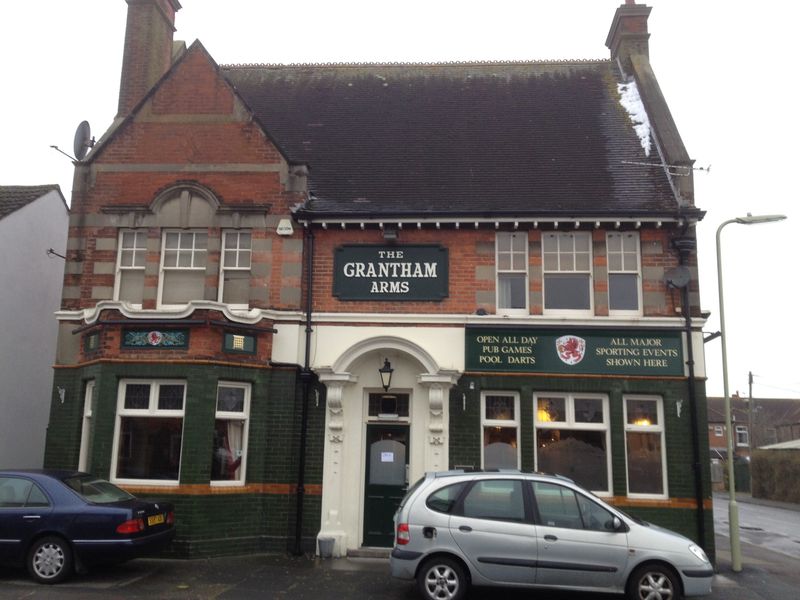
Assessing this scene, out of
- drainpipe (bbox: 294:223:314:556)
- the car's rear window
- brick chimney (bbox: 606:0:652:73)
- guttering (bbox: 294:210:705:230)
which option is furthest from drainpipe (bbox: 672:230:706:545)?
drainpipe (bbox: 294:223:314:556)

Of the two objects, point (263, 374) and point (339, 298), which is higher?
point (339, 298)

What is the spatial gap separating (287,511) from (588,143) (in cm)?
1036

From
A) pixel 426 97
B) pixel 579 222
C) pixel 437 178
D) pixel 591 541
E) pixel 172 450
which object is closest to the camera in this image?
pixel 591 541

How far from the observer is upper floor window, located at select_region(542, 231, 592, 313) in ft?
43.8

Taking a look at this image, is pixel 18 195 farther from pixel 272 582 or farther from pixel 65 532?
pixel 272 582

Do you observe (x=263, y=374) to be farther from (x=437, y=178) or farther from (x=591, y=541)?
(x=591, y=541)

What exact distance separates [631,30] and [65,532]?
17.0 m

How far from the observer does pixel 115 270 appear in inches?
542

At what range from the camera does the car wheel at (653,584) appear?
862 cm

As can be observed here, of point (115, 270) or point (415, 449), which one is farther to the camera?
point (115, 270)

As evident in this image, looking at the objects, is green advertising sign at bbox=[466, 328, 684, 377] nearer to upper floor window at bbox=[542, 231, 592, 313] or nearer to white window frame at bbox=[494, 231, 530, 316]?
white window frame at bbox=[494, 231, 530, 316]

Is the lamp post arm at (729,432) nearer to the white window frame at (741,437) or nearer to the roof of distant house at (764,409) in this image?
the roof of distant house at (764,409)

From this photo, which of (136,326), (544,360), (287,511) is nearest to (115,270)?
(136,326)

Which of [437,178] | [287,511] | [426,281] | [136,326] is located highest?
[437,178]
